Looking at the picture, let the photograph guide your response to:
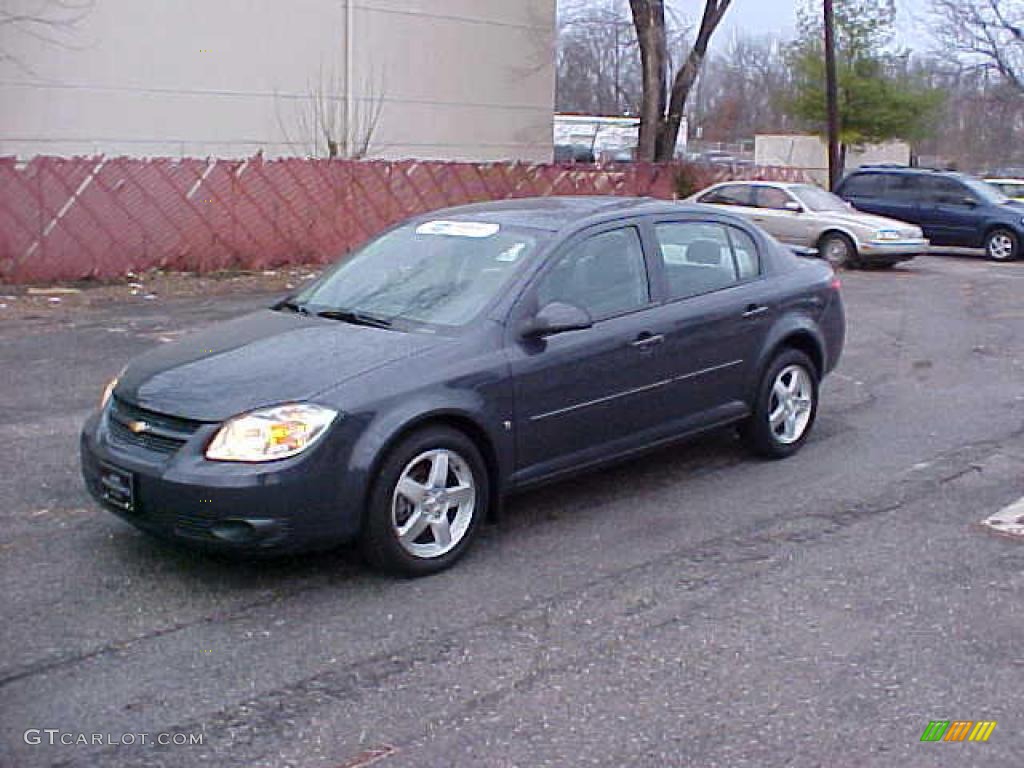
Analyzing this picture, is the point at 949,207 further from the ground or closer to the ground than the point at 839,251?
further from the ground

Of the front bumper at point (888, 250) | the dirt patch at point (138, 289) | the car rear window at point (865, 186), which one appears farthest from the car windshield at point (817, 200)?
the dirt patch at point (138, 289)

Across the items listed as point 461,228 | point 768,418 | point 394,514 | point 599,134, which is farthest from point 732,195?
point 599,134

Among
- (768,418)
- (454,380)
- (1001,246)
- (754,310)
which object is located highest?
(754,310)

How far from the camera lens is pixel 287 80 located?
2252 cm

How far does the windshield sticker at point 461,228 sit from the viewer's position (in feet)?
21.2

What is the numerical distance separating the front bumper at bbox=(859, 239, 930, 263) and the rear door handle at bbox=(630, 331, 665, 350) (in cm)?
Result: 1441

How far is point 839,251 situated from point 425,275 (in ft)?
49.9

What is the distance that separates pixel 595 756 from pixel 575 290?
2.82 metres

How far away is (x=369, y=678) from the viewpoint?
14.6ft

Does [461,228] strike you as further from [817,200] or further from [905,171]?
[905,171]

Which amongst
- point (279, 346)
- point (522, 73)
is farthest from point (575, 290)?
point (522, 73)

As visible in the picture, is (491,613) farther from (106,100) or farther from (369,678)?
(106,100)

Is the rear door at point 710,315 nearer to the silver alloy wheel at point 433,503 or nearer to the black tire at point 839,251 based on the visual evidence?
the silver alloy wheel at point 433,503
